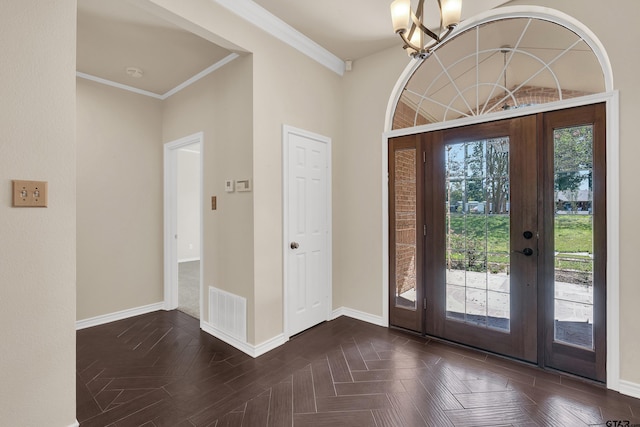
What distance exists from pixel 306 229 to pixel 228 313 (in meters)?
1.17

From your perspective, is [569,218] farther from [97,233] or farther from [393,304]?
[97,233]

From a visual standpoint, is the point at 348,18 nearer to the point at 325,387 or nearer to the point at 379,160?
the point at 379,160

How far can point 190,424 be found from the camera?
73.3 inches

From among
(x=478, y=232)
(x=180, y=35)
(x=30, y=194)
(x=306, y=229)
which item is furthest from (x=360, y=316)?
(x=180, y=35)

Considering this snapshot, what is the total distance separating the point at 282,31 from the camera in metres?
2.91

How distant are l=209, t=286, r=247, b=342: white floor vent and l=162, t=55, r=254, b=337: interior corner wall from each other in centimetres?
7

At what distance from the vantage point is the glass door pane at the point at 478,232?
268 centimetres

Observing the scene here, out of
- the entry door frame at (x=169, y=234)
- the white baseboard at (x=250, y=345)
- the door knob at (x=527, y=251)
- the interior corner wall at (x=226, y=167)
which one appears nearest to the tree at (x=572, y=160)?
the door knob at (x=527, y=251)

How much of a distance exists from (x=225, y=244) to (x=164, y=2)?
6.75 feet

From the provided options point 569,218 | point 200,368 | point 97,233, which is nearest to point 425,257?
point 569,218

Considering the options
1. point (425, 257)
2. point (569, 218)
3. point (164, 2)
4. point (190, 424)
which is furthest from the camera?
point (425, 257)

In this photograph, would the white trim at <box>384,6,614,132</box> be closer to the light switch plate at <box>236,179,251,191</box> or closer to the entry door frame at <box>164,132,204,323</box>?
the light switch plate at <box>236,179,251,191</box>

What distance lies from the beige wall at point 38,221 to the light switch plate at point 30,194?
28 millimetres

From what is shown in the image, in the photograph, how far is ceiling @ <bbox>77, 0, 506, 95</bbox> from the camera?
2.49 metres
